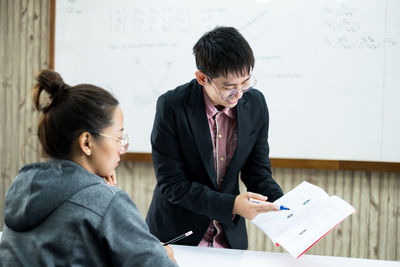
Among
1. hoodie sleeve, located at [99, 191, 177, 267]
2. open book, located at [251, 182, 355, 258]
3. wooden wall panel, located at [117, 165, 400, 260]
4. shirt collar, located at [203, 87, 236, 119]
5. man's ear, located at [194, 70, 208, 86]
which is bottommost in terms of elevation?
wooden wall panel, located at [117, 165, 400, 260]

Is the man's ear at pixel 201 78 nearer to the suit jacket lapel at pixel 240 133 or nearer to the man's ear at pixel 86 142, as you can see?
the suit jacket lapel at pixel 240 133

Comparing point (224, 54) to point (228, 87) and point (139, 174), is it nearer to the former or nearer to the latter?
point (228, 87)

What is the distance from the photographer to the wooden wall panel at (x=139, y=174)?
92.0 inches

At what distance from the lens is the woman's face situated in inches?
38.2

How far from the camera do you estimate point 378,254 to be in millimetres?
2359

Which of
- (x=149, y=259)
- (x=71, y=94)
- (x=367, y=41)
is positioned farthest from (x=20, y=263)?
(x=367, y=41)

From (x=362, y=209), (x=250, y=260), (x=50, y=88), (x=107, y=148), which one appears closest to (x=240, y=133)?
(x=250, y=260)

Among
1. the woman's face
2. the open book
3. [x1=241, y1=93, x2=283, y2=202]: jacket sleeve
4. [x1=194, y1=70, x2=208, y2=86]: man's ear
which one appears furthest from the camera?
[x1=241, y1=93, x2=283, y2=202]: jacket sleeve

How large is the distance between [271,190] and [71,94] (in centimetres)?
88

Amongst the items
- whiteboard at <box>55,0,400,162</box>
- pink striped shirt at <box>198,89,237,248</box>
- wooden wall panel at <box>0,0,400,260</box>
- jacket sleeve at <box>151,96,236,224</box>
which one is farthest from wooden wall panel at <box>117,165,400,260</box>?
jacket sleeve at <box>151,96,236,224</box>

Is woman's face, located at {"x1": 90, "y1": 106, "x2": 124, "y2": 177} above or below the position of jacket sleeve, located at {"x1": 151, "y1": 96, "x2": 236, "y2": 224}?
above

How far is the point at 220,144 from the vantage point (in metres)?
1.53

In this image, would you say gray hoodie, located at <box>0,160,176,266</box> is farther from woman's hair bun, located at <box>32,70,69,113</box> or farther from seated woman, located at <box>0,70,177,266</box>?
woman's hair bun, located at <box>32,70,69,113</box>

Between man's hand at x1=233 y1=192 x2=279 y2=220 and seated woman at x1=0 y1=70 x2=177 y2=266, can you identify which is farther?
man's hand at x1=233 y1=192 x2=279 y2=220
